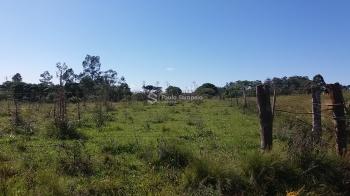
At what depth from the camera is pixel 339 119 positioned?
35.0ft

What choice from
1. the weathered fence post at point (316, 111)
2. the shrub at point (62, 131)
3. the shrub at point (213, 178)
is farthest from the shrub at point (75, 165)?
the weathered fence post at point (316, 111)

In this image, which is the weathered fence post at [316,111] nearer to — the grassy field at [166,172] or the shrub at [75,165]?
the grassy field at [166,172]

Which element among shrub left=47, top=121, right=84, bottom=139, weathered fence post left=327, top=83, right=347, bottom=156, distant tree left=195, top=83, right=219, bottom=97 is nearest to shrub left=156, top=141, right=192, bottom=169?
weathered fence post left=327, top=83, right=347, bottom=156

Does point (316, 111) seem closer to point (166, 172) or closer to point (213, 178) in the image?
point (213, 178)

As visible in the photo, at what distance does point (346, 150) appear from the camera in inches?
421

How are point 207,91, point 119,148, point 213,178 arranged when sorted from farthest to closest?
point 207,91, point 119,148, point 213,178

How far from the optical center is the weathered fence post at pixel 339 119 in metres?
10.7

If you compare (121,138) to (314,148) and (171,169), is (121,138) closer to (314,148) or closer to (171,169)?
(171,169)

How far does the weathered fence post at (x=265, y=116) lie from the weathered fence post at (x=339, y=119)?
5.05 feet

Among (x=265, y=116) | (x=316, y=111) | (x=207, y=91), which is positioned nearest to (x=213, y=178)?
(x=265, y=116)

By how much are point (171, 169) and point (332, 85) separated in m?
4.19

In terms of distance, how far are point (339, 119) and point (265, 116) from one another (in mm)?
1688

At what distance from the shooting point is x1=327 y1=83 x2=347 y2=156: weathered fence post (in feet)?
35.2

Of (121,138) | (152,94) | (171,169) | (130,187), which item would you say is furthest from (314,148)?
(152,94)
